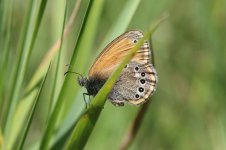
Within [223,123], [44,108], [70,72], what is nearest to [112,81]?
Result: [70,72]

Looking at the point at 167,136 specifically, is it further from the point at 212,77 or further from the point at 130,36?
the point at 130,36

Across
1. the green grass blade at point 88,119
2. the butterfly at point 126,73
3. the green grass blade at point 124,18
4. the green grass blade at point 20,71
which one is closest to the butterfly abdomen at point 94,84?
the butterfly at point 126,73

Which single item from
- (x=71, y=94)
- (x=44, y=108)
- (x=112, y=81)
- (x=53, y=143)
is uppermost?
(x=112, y=81)

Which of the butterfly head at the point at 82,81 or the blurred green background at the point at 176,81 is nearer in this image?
the butterfly head at the point at 82,81

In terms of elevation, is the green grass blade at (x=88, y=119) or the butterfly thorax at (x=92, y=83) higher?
the green grass blade at (x=88, y=119)

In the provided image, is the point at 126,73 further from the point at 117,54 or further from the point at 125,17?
the point at 125,17

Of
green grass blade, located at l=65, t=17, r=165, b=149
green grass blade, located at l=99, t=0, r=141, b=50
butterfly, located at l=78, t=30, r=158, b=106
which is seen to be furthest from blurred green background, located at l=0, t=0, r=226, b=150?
green grass blade, located at l=65, t=17, r=165, b=149

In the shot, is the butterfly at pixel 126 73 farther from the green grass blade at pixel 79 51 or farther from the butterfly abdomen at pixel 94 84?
the green grass blade at pixel 79 51

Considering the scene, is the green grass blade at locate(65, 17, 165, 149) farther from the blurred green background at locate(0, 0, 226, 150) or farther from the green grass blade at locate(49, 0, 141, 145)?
the blurred green background at locate(0, 0, 226, 150)

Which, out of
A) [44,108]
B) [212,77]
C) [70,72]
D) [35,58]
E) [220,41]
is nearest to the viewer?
[70,72]
